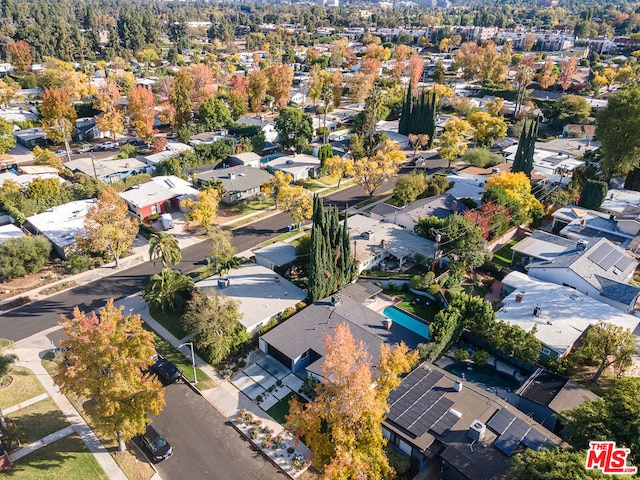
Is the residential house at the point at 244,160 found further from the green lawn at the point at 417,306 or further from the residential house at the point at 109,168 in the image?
the green lawn at the point at 417,306

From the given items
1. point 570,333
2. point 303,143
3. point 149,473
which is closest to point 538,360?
point 570,333

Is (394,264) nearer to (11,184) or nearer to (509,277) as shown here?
(509,277)

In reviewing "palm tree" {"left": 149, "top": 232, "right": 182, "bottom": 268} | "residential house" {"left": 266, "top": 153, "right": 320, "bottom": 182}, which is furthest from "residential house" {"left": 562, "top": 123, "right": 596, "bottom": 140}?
"palm tree" {"left": 149, "top": 232, "right": 182, "bottom": 268}

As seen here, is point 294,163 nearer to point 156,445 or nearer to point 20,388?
point 20,388

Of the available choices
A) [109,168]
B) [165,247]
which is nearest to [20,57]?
[109,168]

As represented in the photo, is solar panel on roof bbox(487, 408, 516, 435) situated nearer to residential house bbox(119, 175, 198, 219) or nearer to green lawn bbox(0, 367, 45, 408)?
green lawn bbox(0, 367, 45, 408)

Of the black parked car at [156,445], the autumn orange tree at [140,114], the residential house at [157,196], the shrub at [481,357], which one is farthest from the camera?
the autumn orange tree at [140,114]

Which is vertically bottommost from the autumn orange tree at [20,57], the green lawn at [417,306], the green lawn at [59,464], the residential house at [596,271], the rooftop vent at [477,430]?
the green lawn at [59,464]

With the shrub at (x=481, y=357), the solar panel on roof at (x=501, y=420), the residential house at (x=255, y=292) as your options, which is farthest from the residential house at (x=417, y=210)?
the solar panel on roof at (x=501, y=420)
